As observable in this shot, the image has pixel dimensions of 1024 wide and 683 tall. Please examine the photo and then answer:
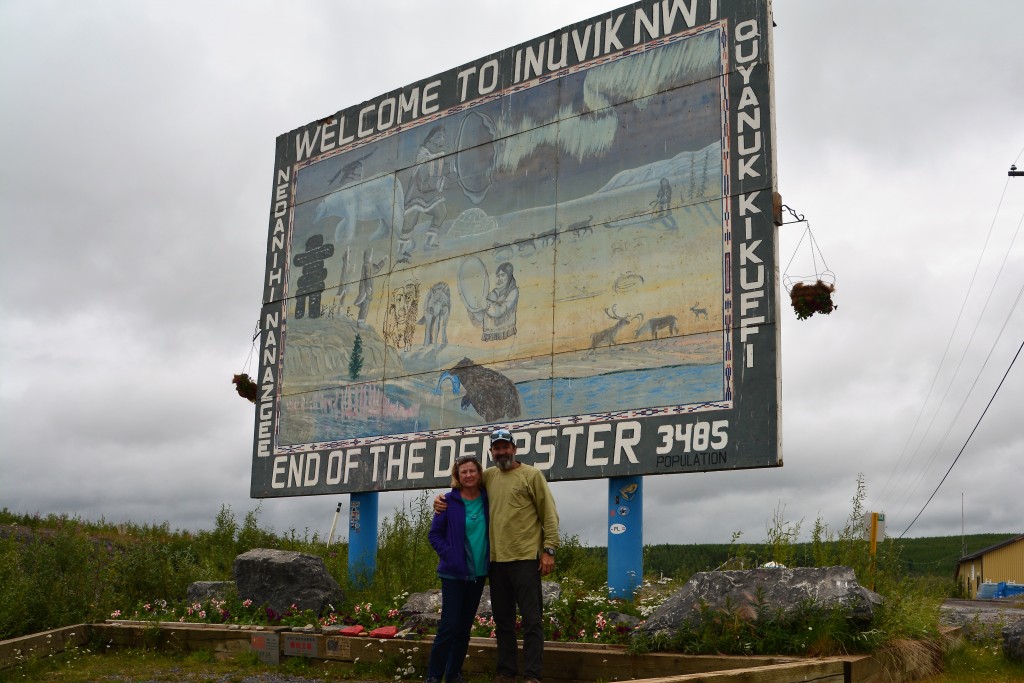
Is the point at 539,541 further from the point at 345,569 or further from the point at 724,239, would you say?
the point at 345,569

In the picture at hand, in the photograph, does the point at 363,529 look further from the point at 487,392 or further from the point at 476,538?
the point at 476,538

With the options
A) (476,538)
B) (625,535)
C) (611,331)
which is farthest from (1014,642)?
(476,538)

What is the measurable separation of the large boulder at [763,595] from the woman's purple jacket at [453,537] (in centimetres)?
177

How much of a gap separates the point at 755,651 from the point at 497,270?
6229 mm

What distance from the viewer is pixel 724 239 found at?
11.0 metres

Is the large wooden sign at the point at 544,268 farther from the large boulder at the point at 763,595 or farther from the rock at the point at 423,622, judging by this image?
the rock at the point at 423,622

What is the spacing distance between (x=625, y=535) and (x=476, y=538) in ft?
12.5

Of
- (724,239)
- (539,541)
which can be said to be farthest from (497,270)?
(539,541)

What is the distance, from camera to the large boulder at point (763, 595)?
813 cm

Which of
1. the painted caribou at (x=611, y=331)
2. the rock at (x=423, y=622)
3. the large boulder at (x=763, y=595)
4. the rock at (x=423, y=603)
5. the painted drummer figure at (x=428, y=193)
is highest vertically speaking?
the painted drummer figure at (x=428, y=193)

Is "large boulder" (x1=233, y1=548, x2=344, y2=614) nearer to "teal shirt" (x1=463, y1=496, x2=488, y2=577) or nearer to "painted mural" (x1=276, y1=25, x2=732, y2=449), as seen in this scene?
"painted mural" (x1=276, y1=25, x2=732, y2=449)

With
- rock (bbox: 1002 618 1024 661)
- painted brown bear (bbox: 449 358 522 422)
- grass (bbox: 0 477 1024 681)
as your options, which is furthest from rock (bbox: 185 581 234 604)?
rock (bbox: 1002 618 1024 661)

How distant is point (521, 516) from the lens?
7.60m

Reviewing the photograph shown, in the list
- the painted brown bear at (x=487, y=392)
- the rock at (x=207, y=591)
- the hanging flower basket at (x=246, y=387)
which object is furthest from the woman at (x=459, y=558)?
the hanging flower basket at (x=246, y=387)
